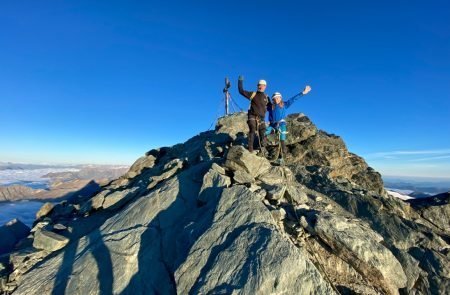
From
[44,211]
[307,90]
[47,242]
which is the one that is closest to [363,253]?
[307,90]

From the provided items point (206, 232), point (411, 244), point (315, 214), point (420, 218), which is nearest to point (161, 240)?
point (206, 232)

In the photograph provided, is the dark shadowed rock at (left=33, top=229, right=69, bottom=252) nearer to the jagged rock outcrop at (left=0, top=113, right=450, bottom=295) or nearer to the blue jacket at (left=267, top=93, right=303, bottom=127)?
the jagged rock outcrop at (left=0, top=113, right=450, bottom=295)

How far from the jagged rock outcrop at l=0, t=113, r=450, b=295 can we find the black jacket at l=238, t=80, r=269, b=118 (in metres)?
2.66

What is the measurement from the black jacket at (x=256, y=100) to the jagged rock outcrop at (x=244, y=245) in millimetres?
2658

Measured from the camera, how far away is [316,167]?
16.5 metres

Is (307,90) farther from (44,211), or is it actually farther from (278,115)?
(44,211)

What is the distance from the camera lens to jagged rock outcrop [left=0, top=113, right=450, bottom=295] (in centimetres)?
766

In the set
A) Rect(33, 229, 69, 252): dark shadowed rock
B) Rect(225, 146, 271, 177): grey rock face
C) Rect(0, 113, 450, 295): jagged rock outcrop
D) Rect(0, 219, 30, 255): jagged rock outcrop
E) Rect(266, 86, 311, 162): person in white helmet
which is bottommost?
Rect(0, 219, 30, 255): jagged rock outcrop

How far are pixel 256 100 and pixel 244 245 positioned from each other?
26.7ft

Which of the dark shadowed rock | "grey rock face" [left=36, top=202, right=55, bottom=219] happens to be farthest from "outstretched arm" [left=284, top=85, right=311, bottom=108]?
"grey rock face" [left=36, top=202, right=55, bottom=219]

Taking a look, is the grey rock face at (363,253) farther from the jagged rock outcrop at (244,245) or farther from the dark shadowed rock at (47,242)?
the dark shadowed rock at (47,242)

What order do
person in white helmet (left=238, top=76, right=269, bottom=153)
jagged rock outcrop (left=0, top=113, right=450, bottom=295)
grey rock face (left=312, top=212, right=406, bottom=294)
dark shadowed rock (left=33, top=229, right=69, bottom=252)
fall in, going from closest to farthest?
jagged rock outcrop (left=0, top=113, right=450, bottom=295), grey rock face (left=312, top=212, right=406, bottom=294), dark shadowed rock (left=33, top=229, right=69, bottom=252), person in white helmet (left=238, top=76, right=269, bottom=153)

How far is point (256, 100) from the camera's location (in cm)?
1448

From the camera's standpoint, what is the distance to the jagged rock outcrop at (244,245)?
7656mm
